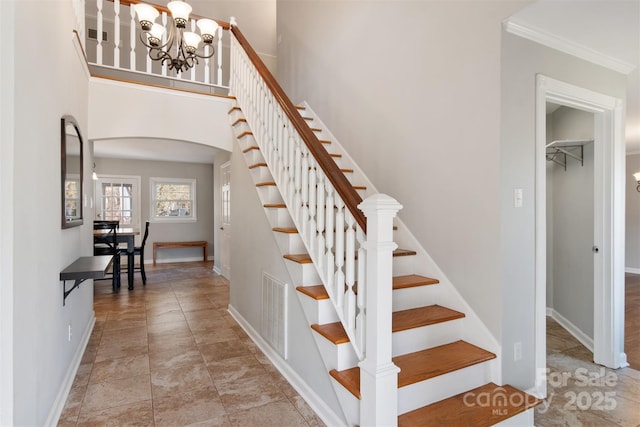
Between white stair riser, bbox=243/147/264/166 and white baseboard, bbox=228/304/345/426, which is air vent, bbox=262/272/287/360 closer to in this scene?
white baseboard, bbox=228/304/345/426

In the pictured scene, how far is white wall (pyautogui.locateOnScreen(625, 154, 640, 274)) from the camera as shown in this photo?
23.0 ft

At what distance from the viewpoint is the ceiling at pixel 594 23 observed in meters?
1.88

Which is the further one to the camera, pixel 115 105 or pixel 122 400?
pixel 115 105

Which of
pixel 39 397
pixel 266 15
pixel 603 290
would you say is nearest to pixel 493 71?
pixel 603 290

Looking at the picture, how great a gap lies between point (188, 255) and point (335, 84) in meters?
5.94

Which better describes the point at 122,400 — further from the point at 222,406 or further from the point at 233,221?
the point at 233,221

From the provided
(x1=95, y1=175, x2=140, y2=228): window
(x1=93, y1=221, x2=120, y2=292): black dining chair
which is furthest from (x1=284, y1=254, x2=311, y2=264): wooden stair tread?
→ (x1=95, y1=175, x2=140, y2=228): window

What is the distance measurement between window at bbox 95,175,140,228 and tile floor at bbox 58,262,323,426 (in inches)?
154

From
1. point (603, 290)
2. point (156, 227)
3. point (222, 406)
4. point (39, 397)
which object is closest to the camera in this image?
point (39, 397)

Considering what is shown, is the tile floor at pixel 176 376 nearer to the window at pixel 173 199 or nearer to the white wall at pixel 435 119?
the white wall at pixel 435 119

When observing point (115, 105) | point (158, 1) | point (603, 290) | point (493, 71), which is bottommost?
point (603, 290)

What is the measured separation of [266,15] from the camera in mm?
6555

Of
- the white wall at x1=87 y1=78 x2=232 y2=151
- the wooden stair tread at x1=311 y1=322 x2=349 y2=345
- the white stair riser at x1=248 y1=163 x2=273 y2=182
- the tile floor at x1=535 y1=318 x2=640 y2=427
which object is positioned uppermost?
the white wall at x1=87 y1=78 x2=232 y2=151

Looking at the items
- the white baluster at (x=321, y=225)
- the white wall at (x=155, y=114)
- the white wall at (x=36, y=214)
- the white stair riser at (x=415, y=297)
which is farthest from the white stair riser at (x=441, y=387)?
the white wall at (x=155, y=114)
